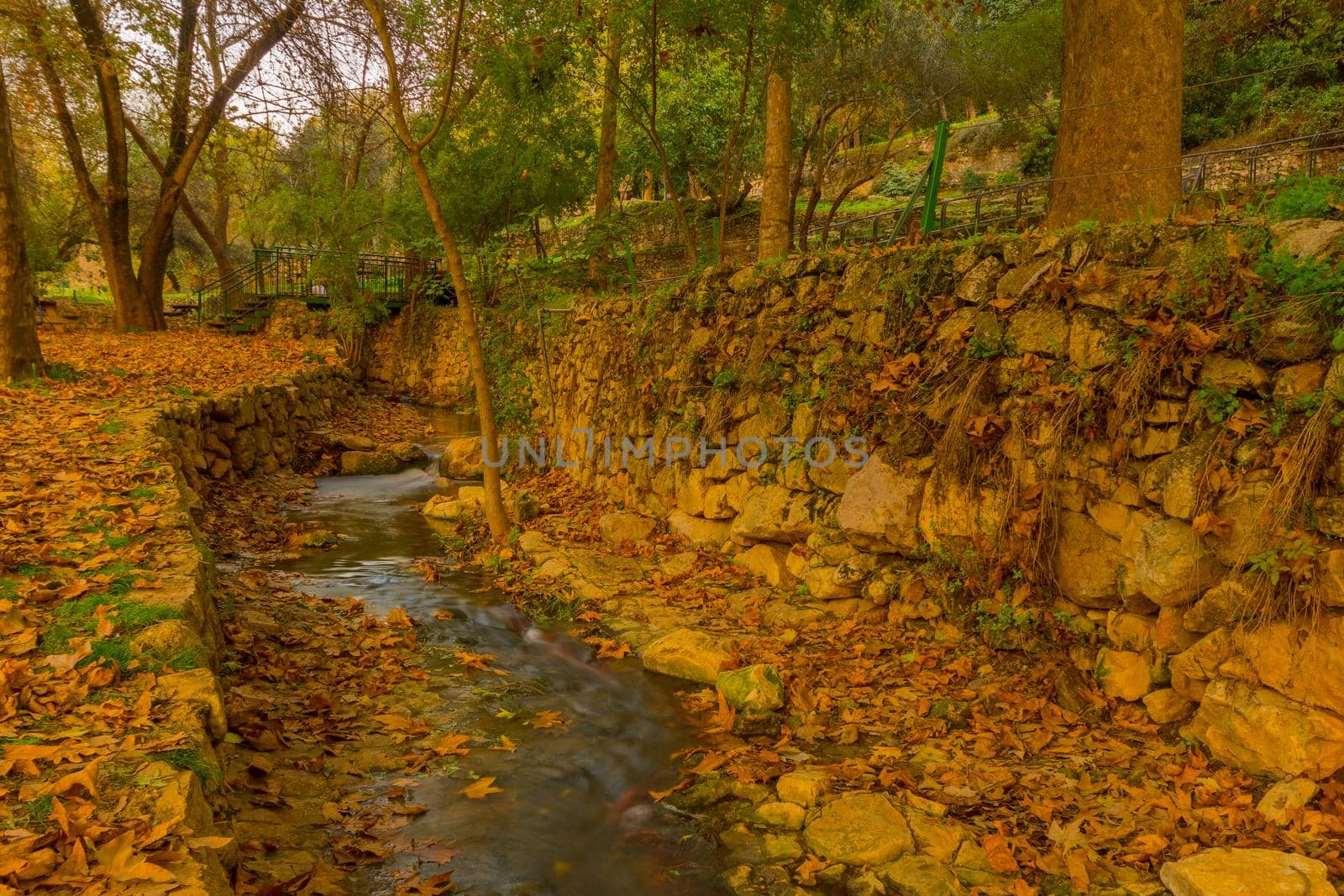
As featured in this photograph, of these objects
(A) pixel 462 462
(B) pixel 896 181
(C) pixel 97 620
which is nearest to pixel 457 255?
(A) pixel 462 462

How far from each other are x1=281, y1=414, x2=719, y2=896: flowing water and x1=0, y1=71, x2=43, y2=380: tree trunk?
4.64m

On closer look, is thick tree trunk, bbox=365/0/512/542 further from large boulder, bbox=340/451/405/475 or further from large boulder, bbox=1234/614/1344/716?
large boulder, bbox=1234/614/1344/716

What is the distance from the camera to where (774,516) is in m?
6.67

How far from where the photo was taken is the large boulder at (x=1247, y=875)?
9.25ft

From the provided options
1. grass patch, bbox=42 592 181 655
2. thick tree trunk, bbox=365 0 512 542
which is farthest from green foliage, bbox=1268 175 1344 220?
thick tree trunk, bbox=365 0 512 542

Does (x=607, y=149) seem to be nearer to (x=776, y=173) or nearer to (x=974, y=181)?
(x=776, y=173)

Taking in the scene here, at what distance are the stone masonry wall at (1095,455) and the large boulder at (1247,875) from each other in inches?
23.8

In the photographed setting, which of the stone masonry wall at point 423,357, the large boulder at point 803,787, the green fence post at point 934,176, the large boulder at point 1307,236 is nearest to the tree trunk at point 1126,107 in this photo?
the green fence post at point 934,176

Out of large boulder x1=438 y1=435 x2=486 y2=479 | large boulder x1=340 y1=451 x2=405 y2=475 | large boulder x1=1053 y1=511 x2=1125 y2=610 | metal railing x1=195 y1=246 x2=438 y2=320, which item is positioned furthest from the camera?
metal railing x1=195 y1=246 x2=438 y2=320

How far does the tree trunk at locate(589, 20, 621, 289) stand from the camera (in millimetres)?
10367

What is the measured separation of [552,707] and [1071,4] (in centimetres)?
629

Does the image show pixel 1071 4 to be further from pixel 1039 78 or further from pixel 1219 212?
pixel 1039 78

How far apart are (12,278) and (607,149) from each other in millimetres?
9590

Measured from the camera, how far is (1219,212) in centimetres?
429
